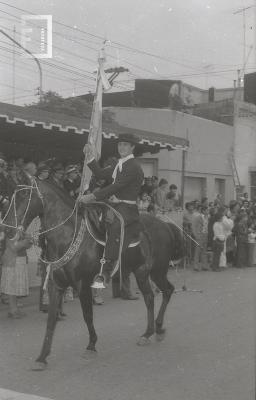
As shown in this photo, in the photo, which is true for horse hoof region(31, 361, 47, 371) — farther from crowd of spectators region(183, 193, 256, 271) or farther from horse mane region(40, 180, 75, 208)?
crowd of spectators region(183, 193, 256, 271)

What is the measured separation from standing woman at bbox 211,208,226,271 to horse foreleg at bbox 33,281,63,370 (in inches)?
377

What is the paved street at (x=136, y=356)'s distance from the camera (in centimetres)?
504

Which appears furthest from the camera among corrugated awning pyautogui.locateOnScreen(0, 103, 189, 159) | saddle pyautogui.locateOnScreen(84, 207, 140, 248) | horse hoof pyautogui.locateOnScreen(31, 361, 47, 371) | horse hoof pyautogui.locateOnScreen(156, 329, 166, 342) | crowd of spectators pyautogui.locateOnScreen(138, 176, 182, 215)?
crowd of spectators pyautogui.locateOnScreen(138, 176, 182, 215)

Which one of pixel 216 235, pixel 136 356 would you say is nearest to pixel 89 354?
pixel 136 356

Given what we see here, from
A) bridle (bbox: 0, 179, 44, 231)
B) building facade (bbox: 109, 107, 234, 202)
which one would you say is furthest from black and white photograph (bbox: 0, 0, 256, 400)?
building facade (bbox: 109, 107, 234, 202)

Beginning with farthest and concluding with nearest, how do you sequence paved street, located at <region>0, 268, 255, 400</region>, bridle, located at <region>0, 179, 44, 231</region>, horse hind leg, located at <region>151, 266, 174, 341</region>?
horse hind leg, located at <region>151, 266, 174, 341</region> → bridle, located at <region>0, 179, 44, 231</region> → paved street, located at <region>0, 268, 255, 400</region>

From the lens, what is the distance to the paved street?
504 centimetres

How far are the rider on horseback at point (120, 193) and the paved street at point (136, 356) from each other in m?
0.97

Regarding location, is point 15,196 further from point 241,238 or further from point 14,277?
point 241,238

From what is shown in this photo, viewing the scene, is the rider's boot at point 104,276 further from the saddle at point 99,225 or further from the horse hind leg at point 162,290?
the horse hind leg at point 162,290

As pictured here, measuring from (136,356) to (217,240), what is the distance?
9.33 metres

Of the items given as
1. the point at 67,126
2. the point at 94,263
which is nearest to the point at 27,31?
the point at 67,126

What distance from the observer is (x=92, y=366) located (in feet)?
19.1

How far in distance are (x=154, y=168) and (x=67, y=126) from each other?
12626 mm
